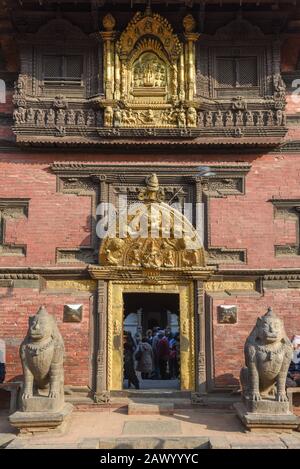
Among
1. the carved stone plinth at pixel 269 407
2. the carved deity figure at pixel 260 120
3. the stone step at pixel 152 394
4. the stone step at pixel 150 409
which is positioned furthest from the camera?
the carved deity figure at pixel 260 120

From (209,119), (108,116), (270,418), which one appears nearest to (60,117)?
(108,116)

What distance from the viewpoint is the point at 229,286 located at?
9906mm

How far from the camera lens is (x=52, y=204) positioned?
10.1 meters

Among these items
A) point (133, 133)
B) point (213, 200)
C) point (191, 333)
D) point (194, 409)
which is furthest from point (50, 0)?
point (194, 409)

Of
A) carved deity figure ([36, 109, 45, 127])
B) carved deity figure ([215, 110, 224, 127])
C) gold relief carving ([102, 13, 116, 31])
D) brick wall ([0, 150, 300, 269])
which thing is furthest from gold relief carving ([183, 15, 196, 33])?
carved deity figure ([36, 109, 45, 127])

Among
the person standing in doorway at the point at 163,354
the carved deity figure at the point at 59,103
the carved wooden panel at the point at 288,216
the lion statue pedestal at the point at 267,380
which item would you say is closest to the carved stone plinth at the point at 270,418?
the lion statue pedestal at the point at 267,380

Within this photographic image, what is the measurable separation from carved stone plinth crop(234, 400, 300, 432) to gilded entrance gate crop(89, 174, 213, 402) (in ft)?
5.73

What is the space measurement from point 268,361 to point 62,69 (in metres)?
6.66

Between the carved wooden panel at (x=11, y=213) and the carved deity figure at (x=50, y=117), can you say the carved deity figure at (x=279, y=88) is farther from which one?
the carved wooden panel at (x=11, y=213)

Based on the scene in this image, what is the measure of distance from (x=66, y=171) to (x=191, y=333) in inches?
151

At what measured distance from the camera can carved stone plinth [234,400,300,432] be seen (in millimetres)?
7828

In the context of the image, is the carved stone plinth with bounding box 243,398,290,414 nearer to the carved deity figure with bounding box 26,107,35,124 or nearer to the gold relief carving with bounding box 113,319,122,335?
the gold relief carving with bounding box 113,319,122,335

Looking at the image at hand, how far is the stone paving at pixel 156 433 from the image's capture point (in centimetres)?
729

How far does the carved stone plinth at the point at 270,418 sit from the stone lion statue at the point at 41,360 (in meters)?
2.93
